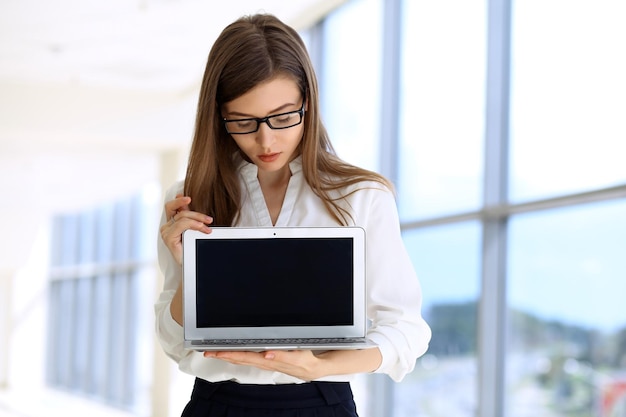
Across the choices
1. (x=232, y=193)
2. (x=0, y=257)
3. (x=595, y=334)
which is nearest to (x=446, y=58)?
(x=595, y=334)

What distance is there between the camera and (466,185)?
4.40 meters

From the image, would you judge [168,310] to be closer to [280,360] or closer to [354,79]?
[280,360]

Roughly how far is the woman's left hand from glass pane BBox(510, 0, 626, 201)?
2365 mm

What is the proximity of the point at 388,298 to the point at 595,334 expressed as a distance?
225 centimetres

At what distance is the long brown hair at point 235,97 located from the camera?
63.0 inches

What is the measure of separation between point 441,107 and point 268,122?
3.19 metres

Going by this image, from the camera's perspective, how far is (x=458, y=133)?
4480 mm

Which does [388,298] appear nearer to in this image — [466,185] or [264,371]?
[264,371]

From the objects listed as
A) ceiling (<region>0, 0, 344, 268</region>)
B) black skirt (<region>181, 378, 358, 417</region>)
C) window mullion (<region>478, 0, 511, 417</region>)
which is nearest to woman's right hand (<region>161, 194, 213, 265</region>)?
black skirt (<region>181, 378, 358, 417</region>)

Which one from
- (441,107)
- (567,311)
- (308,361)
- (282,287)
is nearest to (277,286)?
(282,287)

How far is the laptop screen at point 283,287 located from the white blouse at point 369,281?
10cm

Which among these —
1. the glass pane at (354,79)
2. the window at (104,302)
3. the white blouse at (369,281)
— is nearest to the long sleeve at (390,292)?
the white blouse at (369,281)

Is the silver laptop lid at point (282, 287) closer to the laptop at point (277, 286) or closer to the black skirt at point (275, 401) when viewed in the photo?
the laptop at point (277, 286)

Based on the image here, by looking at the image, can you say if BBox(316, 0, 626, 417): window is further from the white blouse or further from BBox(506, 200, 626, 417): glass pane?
the white blouse
